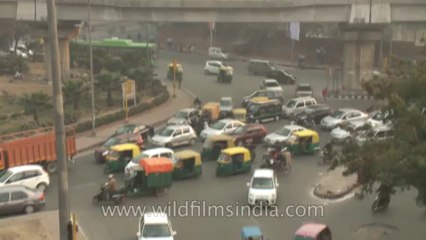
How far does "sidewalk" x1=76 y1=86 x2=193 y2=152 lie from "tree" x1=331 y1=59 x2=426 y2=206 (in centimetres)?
2041

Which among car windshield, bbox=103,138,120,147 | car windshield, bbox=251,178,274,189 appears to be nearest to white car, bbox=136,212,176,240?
car windshield, bbox=251,178,274,189

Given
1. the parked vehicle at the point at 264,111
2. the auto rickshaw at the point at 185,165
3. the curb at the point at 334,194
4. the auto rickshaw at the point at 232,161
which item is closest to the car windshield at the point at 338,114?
the parked vehicle at the point at 264,111

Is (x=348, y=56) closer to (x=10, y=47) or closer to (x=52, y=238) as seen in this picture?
(x=52, y=238)

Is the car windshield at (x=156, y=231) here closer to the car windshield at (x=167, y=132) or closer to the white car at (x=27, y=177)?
the white car at (x=27, y=177)

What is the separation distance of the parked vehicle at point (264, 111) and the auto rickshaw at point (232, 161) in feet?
37.1

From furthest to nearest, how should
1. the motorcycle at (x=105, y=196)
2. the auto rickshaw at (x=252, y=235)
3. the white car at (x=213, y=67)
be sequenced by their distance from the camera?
1. the white car at (x=213, y=67)
2. the motorcycle at (x=105, y=196)
3. the auto rickshaw at (x=252, y=235)

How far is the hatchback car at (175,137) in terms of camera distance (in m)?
34.7

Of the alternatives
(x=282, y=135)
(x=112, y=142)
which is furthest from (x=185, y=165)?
(x=282, y=135)

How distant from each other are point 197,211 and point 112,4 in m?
30.5

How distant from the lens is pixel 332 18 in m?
51.5

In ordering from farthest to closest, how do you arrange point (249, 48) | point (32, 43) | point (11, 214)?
point (249, 48)
point (32, 43)
point (11, 214)

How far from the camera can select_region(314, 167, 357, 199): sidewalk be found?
2678cm

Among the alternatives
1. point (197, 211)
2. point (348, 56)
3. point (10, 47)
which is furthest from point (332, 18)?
point (10, 47)

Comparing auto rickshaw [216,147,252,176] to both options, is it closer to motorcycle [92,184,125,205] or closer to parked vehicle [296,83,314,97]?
motorcycle [92,184,125,205]
